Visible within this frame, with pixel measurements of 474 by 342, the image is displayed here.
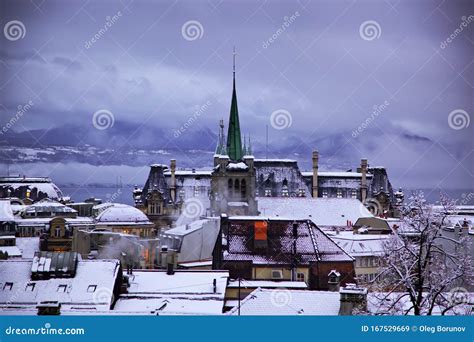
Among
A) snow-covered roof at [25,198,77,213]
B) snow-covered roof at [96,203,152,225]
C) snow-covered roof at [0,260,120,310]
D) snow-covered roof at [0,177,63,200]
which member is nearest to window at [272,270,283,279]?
snow-covered roof at [0,260,120,310]

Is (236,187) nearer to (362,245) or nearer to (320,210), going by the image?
(320,210)

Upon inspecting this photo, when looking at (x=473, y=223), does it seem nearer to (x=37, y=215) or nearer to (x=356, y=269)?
(x=356, y=269)

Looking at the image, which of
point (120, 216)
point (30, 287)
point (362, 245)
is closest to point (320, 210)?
point (120, 216)

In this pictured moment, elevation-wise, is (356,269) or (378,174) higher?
(378,174)

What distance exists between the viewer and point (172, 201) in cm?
2525

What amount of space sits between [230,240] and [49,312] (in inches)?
169

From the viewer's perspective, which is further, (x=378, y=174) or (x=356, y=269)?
(x=378, y=174)

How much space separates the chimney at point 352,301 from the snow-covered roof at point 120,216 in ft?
30.9

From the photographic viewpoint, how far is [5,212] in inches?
531

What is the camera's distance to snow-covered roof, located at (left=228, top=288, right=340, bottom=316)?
8055 mm

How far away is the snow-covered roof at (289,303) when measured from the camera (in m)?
8.05

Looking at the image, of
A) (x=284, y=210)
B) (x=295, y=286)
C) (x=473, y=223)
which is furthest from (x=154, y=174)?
(x=295, y=286)

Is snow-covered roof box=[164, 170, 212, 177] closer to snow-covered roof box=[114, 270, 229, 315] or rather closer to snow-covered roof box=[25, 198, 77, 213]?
snow-covered roof box=[25, 198, 77, 213]

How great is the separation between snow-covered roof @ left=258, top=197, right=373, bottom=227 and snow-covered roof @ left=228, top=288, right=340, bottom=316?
12118 millimetres
